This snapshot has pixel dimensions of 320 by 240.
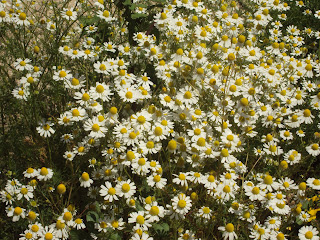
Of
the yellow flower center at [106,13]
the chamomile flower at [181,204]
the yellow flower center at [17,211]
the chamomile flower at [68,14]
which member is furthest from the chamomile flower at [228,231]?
the chamomile flower at [68,14]

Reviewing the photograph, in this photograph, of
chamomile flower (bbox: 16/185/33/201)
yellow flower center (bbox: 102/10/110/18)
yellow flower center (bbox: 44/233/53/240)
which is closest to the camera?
yellow flower center (bbox: 44/233/53/240)

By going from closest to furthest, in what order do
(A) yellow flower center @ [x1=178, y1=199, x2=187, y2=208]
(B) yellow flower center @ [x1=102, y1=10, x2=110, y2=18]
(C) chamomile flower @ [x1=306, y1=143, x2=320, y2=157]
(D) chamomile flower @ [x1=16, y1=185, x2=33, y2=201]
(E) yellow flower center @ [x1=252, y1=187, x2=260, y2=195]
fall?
(A) yellow flower center @ [x1=178, y1=199, x2=187, y2=208] → (D) chamomile flower @ [x1=16, y1=185, x2=33, y2=201] → (E) yellow flower center @ [x1=252, y1=187, x2=260, y2=195] → (C) chamomile flower @ [x1=306, y1=143, x2=320, y2=157] → (B) yellow flower center @ [x1=102, y1=10, x2=110, y2=18]

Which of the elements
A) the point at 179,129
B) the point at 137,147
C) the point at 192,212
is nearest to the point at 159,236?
the point at 192,212

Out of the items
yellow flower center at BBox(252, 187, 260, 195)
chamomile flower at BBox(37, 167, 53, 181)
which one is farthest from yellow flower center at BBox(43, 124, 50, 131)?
yellow flower center at BBox(252, 187, 260, 195)

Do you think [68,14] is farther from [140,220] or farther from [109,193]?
[140,220]

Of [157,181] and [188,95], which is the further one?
[188,95]

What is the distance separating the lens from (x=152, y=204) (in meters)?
2.48

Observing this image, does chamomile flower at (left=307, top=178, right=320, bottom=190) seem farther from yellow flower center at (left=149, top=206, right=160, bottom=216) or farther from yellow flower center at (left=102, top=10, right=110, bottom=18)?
yellow flower center at (left=102, top=10, right=110, bottom=18)

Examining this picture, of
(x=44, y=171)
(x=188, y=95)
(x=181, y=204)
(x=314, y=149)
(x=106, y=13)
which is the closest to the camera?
(x=181, y=204)

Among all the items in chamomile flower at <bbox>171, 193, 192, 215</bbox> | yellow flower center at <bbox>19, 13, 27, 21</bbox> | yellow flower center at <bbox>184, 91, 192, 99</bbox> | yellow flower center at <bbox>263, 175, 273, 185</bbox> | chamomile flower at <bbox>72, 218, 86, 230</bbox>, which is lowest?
chamomile flower at <bbox>72, 218, 86, 230</bbox>

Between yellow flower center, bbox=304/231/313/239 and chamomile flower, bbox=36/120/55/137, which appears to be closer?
yellow flower center, bbox=304/231/313/239

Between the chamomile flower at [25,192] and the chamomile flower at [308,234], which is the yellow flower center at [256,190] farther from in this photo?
the chamomile flower at [25,192]

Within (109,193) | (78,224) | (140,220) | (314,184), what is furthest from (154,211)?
(314,184)

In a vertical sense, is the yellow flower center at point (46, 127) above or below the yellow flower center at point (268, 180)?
above
